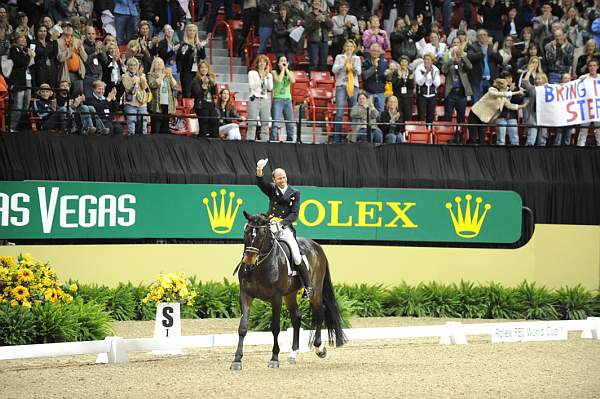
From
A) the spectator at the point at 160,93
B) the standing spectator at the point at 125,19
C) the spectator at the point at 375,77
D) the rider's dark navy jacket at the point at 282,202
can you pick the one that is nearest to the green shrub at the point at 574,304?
the spectator at the point at 375,77

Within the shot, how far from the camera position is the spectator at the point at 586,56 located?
25.3 m

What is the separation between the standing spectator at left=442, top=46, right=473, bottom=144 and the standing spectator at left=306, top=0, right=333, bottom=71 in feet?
9.22

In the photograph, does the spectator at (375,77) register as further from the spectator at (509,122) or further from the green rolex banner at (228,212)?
the green rolex banner at (228,212)

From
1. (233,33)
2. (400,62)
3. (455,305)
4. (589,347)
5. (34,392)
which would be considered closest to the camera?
(34,392)

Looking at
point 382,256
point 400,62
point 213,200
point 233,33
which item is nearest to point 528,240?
point 382,256

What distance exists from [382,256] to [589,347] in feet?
18.8

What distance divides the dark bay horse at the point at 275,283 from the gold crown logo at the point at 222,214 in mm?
5805

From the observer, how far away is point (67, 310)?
52.3ft

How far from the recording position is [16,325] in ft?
49.9

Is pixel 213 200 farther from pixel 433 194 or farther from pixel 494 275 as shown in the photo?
pixel 494 275

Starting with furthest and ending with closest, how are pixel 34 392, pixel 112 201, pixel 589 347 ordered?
pixel 112 201, pixel 589 347, pixel 34 392

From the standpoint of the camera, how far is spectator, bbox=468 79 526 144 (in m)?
23.2

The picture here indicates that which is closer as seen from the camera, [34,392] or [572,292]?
[34,392]

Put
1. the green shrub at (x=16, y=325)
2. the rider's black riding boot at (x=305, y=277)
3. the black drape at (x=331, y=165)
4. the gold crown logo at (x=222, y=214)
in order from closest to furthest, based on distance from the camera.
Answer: the rider's black riding boot at (x=305, y=277)
the green shrub at (x=16, y=325)
the black drape at (x=331, y=165)
the gold crown logo at (x=222, y=214)
